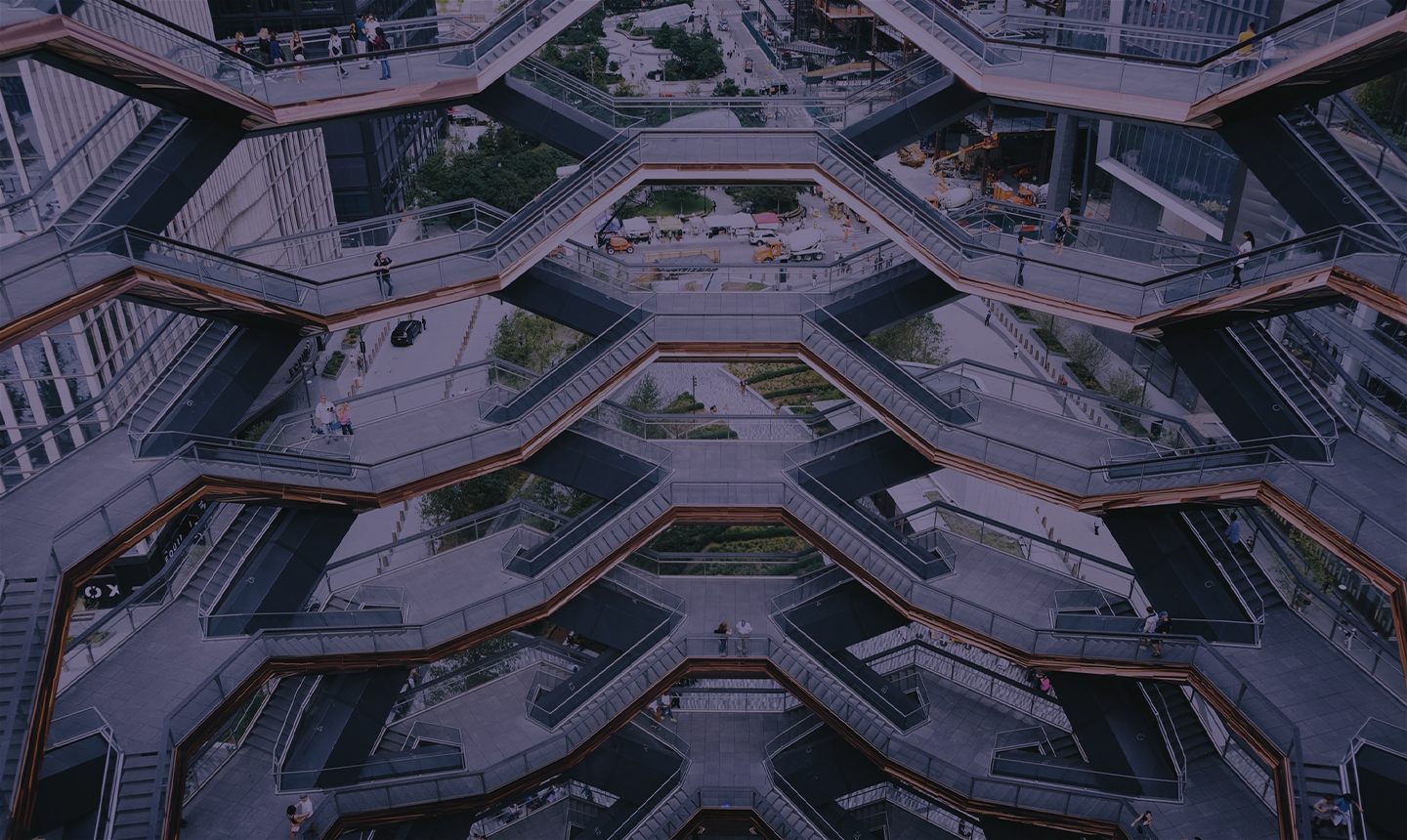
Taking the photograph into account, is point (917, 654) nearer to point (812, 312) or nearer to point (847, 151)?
point (812, 312)

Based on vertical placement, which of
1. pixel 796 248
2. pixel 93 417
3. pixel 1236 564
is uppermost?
pixel 1236 564

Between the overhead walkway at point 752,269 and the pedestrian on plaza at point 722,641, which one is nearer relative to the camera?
the overhead walkway at point 752,269

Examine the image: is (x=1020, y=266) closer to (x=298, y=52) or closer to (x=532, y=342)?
(x=298, y=52)

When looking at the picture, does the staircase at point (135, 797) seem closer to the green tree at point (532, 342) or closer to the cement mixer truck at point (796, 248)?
the green tree at point (532, 342)

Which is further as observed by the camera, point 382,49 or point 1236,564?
point 382,49

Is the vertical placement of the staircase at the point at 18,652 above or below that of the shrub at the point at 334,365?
above

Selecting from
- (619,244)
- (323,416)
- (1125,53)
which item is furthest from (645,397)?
(1125,53)

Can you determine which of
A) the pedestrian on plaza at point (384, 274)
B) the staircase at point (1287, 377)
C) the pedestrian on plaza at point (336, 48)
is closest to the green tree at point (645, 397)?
the pedestrian on plaza at point (384, 274)
